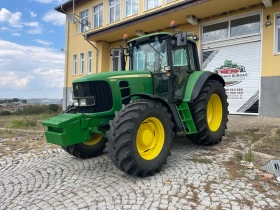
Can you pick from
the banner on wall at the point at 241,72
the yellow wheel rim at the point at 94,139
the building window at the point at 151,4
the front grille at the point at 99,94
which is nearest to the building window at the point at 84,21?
the building window at the point at 151,4

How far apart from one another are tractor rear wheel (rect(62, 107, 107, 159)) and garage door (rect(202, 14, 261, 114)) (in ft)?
24.1

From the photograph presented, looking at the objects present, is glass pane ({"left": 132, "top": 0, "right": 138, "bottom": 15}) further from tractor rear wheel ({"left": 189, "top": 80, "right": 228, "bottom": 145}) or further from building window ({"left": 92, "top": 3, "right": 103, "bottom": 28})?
tractor rear wheel ({"left": 189, "top": 80, "right": 228, "bottom": 145})

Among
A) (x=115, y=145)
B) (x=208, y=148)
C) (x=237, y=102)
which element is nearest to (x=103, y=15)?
(x=237, y=102)

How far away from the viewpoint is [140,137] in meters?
4.38

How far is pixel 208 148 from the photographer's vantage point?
598 centimetres

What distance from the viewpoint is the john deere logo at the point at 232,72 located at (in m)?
11.1

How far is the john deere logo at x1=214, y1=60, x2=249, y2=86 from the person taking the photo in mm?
11062

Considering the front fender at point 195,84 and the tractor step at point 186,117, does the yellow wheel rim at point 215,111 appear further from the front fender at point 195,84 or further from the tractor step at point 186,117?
the tractor step at point 186,117

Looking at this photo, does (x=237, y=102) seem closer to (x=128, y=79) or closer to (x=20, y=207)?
(x=128, y=79)

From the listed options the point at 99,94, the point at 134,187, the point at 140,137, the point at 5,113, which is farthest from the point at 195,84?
the point at 5,113

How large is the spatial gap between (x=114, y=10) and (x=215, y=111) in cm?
1368

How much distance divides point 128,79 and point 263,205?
2957 mm

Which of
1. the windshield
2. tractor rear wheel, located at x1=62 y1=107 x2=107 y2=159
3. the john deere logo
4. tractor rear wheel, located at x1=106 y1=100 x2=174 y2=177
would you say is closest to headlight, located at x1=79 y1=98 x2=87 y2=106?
tractor rear wheel, located at x1=62 y1=107 x2=107 y2=159

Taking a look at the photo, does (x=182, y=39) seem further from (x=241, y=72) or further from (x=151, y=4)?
(x=151, y=4)
